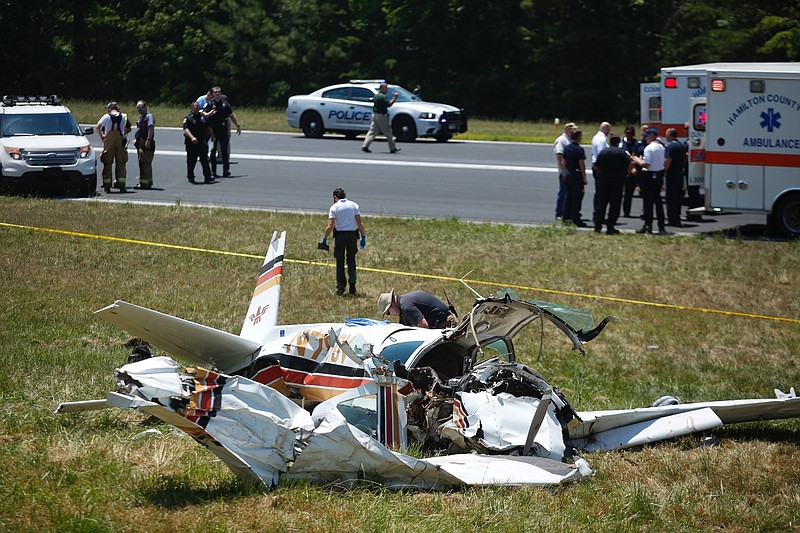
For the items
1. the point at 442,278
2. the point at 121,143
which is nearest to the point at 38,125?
the point at 121,143

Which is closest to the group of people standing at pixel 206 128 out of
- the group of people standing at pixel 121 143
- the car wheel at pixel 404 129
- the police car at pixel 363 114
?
the group of people standing at pixel 121 143

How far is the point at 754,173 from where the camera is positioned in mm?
18797

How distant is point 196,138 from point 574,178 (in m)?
9.18

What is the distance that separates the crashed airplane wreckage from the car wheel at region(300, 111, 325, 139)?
23.3 metres

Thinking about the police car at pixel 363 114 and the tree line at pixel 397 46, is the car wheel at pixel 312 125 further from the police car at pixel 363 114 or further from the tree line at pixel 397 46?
the tree line at pixel 397 46

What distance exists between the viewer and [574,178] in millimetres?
19562

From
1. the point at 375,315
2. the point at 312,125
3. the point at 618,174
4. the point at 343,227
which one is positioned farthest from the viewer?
the point at 312,125

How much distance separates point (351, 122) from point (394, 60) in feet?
48.4

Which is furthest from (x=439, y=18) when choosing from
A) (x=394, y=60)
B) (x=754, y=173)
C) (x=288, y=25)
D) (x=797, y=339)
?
(x=797, y=339)

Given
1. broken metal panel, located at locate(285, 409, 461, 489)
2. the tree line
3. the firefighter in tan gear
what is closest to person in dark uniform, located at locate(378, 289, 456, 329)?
broken metal panel, located at locate(285, 409, 461, 489)

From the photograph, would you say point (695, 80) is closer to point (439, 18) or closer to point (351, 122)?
point (351, 122)

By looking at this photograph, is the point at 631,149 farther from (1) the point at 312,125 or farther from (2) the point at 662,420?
(1) the point at 312,125

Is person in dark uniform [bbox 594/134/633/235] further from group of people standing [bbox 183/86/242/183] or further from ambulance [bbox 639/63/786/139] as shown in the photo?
group of people standing [bbox 183/86/242/183]

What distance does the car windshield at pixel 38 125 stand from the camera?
887 inches
